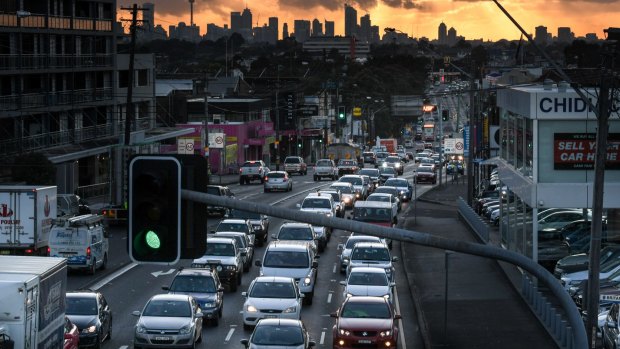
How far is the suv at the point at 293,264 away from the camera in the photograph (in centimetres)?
3725

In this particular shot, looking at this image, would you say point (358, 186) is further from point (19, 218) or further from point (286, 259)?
point (19, 218)

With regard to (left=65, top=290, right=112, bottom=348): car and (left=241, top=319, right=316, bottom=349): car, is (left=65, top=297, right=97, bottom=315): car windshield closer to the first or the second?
(left=65, top=290, right=112, bottom=348): car

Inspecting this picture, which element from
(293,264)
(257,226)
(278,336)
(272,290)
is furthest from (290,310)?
(257,226)

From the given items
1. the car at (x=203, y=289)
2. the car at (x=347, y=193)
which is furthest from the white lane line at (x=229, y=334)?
the car at (x=347, y=193)

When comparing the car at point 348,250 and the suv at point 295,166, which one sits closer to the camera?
the car at point 348,250

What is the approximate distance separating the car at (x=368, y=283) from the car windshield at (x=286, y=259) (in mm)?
2457

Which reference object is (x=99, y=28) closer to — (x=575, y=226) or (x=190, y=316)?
(x=575, y=226)

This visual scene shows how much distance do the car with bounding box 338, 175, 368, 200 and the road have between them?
1696 cm

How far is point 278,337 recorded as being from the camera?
26672 mm

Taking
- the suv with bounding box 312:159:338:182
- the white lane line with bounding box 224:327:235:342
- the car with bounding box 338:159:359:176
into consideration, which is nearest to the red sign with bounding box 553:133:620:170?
the white lane line with bounding box 224:327:235:342

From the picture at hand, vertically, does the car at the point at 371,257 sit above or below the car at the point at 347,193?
below

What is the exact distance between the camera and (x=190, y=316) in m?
29.0

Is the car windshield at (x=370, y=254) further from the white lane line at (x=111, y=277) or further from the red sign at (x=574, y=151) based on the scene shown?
the white lane line at (x=111, y=277)

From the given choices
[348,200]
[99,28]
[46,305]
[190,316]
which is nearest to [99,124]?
[99,28]
